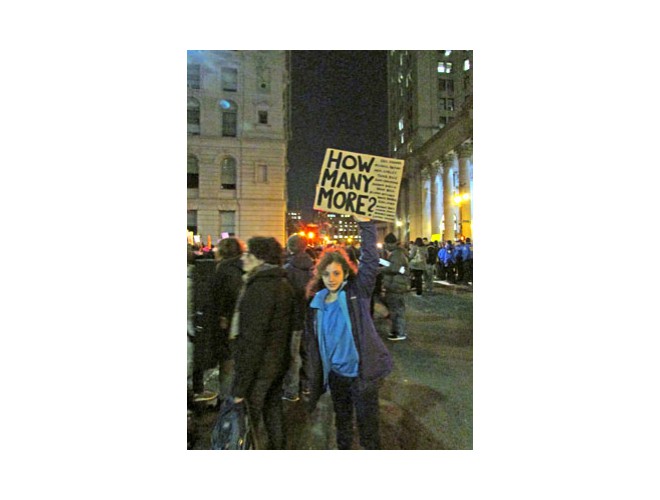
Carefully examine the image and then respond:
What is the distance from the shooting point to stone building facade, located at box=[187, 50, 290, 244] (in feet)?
11.3

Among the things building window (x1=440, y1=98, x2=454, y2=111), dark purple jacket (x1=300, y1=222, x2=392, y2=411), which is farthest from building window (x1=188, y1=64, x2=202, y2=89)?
building window (x1=440, y1=98, x2=454, y2=111)

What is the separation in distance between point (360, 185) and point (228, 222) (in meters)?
1.41

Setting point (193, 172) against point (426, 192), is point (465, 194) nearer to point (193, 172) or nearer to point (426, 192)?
point (426, 192)

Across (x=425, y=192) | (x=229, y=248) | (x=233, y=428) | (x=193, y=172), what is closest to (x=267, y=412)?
(x=233, y=428)

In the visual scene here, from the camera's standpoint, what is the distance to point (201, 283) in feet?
11.8

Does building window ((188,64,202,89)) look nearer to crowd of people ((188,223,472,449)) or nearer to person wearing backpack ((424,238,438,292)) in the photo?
crowd of people ((188,223,472,449))

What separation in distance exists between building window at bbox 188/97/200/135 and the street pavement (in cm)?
233

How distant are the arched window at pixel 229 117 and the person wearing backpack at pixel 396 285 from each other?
305cm

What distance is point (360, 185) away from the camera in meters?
3.16

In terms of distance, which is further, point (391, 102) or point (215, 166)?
point (391, 102)

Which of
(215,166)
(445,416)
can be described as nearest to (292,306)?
(215,166)

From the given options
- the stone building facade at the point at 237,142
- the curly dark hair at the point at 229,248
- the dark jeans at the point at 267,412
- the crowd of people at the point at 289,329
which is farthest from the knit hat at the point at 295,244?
the dark jeans at the point at 267,412
